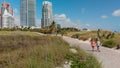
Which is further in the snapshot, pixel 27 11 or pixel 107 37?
pixel 27 11

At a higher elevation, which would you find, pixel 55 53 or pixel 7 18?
pixel 7 18

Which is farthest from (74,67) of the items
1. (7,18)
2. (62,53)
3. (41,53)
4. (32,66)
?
(7,18)

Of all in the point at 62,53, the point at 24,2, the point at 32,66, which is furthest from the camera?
the point at 24,2

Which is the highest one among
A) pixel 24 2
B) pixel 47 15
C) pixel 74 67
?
pixel 24 2

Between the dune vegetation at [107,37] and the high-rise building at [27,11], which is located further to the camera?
the high-rise building at [27,11]

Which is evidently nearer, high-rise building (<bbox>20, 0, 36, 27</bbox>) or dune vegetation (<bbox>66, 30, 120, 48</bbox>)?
dune vegetation (<bbox>66, 30, 120, 48</bbox>)

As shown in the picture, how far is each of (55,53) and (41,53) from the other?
955mm

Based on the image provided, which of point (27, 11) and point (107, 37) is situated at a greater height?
point (27, 11)

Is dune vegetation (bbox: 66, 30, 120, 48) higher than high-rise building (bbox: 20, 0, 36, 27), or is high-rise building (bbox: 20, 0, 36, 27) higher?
high-rise building (bbox: 20, 0, 36, 27)

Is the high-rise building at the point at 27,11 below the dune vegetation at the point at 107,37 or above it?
above

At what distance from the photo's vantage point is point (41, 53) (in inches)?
517

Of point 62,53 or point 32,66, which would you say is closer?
point 32,66

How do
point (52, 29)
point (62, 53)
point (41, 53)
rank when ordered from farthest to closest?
point (52, 29), point (62, 53), point (41, 53)

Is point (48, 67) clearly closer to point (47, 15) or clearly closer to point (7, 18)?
point (47, 15)
